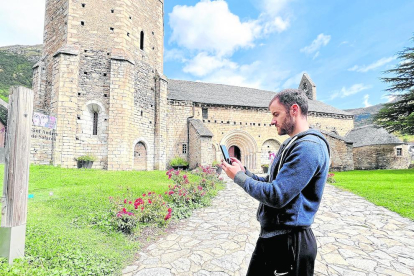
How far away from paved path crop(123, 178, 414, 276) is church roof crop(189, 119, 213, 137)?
9.52 m

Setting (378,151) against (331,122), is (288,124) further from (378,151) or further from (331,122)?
(378,151)

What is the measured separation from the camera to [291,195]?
1157 millimetres

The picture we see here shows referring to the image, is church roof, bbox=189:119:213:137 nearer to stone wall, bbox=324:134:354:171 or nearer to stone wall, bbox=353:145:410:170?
stone wall, bbox=324:134:354:171

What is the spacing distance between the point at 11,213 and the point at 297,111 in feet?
11.0

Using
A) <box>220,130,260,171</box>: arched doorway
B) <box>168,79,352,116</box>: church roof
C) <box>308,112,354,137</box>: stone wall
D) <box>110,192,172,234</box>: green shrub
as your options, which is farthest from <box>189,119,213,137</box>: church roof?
<box>308,112,354,137</box>: stone wall

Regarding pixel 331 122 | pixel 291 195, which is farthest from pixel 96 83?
pixel 331 122

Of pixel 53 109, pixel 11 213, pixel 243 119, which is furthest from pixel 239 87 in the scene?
pixel 11 213

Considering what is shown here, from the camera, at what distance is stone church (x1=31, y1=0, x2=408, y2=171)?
12.0m

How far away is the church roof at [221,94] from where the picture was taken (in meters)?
18.8

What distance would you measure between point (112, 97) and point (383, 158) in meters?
25.1

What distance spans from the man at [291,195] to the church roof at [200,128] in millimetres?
13517

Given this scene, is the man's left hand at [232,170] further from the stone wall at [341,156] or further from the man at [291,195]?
the stone wall at [341,156]

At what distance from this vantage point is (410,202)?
638 centimetres

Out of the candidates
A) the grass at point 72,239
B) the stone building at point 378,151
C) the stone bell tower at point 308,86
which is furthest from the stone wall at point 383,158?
the grass at point 72,239
